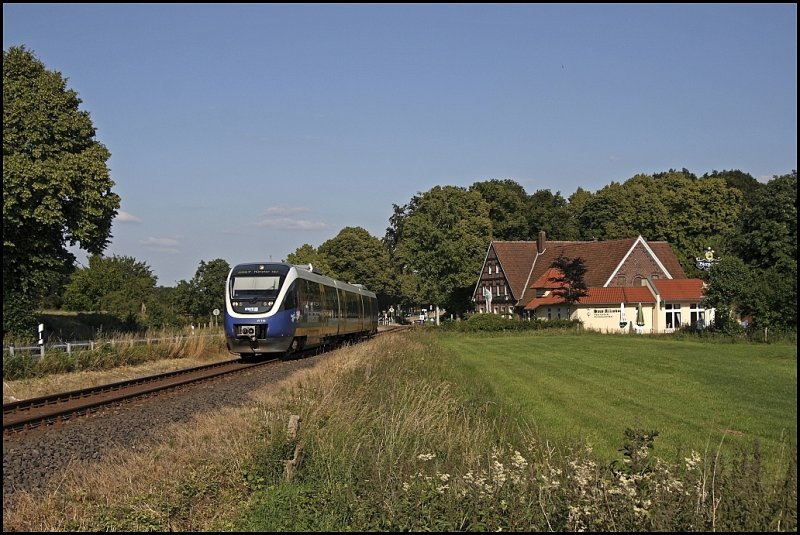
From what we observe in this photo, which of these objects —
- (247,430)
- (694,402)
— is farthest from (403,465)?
(694,402)

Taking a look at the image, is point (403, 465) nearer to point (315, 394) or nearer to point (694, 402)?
point (315, 394)

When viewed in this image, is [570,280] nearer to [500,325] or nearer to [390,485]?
[500,325]

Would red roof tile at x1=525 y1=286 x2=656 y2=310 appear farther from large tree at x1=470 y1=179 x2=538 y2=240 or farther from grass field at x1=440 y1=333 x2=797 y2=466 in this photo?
grass field at x1=440 y1=333 x2=797 y2=466

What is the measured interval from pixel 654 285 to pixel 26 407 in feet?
173

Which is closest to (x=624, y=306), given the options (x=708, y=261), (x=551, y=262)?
(x=551, y=262)

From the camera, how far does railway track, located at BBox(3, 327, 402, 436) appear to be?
1336cm

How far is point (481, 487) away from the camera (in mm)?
6641

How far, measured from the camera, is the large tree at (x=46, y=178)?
30297mm

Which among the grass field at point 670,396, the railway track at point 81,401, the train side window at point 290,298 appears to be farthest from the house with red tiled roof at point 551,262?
the railway track at point 81,401

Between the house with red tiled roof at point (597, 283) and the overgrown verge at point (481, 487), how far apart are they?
138 ft

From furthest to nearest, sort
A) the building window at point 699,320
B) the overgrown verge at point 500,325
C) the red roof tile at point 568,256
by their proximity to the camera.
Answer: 1. the red roof tile at point 568,256
2. the overgrown verge at point 500,325
3. the building window at point 699,320

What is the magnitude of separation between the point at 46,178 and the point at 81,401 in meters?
16.9

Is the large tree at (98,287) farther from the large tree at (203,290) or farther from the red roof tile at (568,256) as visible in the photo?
the red roof tile at (568,256)

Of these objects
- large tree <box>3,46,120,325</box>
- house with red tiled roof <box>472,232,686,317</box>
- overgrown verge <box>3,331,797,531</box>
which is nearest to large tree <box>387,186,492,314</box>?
house with red tiled roof <box>472,232,686,317</box>
